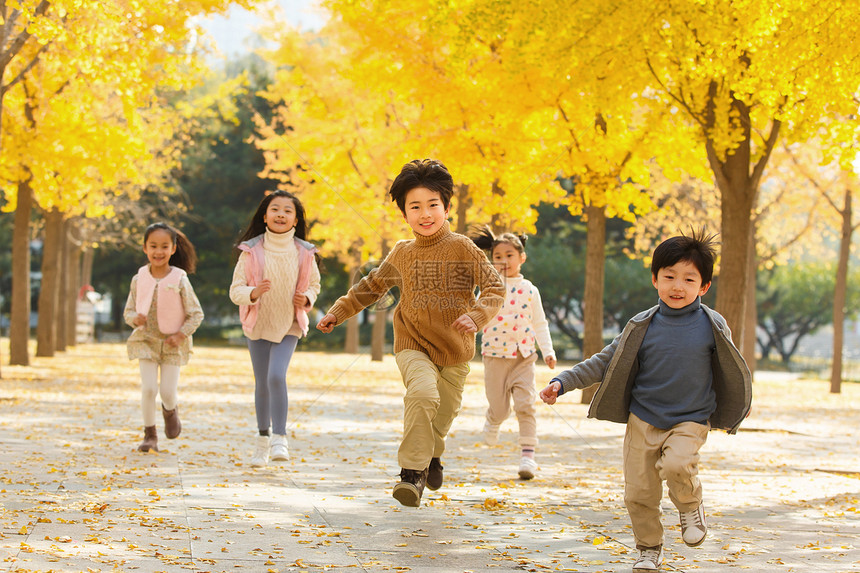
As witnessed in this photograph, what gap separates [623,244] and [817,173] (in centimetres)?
1946

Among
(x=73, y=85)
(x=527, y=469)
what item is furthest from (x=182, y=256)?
(x=73, y=85)

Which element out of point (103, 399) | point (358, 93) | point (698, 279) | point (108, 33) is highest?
point (358, 93)

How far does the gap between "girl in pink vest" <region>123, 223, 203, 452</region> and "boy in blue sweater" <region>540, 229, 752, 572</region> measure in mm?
4185

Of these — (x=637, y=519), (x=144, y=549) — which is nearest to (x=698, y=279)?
(x=637, y=519)

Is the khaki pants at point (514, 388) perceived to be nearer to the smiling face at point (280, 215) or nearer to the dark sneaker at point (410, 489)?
the smiling face at point (280, 215)

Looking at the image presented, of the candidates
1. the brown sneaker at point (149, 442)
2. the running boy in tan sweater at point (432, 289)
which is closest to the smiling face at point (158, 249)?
the brown sneaker at point (149, 442)

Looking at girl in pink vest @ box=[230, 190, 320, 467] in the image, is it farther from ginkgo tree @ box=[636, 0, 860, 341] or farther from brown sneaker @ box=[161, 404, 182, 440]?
ginkgo tree @ box=[636, 0, 860, 341]

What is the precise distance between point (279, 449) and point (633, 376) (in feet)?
11.4

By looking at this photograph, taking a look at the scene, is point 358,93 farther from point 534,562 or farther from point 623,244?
point 623,244

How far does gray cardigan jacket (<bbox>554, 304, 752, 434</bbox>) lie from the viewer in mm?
4508

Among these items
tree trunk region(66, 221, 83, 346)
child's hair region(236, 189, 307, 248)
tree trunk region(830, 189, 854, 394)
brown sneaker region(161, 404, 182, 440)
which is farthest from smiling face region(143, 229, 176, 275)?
tree trunk region(66, 221, 83, 346)

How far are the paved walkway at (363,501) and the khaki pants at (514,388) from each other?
1.28ft

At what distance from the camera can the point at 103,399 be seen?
43.3 feet

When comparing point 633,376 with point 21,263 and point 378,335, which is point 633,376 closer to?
point 21,263
